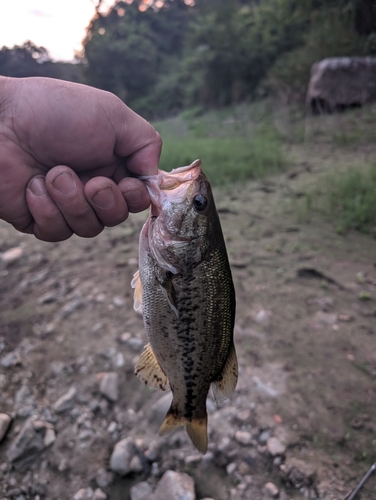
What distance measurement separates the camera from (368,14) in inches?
431

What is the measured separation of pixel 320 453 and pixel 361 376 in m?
0.77

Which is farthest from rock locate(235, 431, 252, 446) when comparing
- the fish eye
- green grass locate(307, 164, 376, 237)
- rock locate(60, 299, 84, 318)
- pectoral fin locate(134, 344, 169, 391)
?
green grass locate(307, 164, 376, 237)

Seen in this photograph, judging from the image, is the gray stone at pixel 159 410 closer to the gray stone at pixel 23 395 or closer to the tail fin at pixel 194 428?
the tail fin at pixel 194 428

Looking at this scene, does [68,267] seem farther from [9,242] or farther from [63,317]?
[9,242]

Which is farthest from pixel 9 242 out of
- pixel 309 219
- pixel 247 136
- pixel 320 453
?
pixel 247 136

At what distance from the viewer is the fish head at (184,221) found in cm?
181

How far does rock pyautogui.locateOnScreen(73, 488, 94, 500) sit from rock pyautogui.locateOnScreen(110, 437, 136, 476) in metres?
0.18

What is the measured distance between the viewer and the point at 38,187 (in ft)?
6.53

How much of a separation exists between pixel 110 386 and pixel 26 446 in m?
0.70

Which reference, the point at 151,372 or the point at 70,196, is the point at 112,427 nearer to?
the point at 151,372

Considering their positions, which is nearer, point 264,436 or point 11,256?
point 264,436

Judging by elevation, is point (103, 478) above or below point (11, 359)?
below

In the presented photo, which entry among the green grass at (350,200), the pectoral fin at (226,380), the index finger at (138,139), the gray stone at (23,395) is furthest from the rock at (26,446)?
the green grass at (350,200)

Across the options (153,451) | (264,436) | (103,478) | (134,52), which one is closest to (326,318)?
(264,436)
